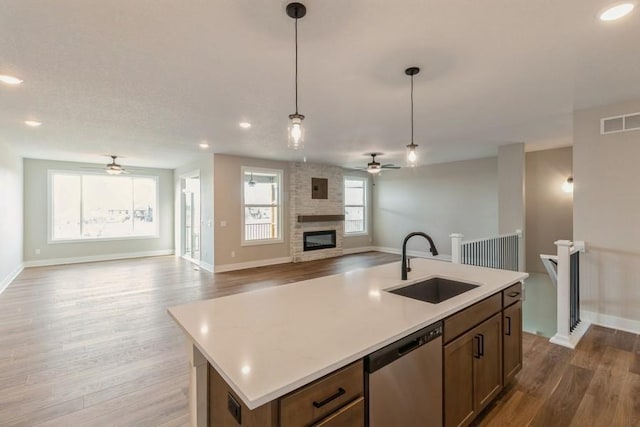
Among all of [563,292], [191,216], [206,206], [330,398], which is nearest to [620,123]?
[563,292]

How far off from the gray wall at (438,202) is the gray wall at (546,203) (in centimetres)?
85

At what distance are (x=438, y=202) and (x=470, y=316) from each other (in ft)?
23.1

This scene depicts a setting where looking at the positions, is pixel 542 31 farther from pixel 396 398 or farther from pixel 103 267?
pixel 103 267

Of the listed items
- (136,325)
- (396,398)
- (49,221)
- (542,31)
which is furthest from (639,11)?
(49,221)

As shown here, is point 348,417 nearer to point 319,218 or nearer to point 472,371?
point 472,371

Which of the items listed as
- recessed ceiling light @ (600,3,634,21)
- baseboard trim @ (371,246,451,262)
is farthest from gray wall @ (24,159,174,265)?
recessed ceiling light @ (600,3,634,21)

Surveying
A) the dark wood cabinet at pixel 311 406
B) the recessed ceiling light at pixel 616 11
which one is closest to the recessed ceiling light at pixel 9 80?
the dark wood cabinet at pixel 311 406

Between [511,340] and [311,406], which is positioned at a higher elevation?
[311,406]

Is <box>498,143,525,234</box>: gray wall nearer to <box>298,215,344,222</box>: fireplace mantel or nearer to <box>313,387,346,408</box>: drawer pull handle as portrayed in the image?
<box>298,215,344,222</box>: fireplace mantel

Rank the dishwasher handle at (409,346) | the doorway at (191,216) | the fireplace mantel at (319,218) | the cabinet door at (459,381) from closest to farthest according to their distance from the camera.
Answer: the dishwasher handle at (409,346), the cabinet door at (459,381), the doorway at (191,216), the fireplace mantel at (319,218)

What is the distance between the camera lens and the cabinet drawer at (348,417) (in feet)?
3.56

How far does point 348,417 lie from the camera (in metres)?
1.15

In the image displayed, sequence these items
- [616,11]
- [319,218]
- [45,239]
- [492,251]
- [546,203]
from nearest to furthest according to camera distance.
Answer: [616,11]
[492,251]
[546,203]
[45,239]
[319,218]

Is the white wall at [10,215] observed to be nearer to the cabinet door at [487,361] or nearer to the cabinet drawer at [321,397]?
the cabinet drawer at [321,397]
